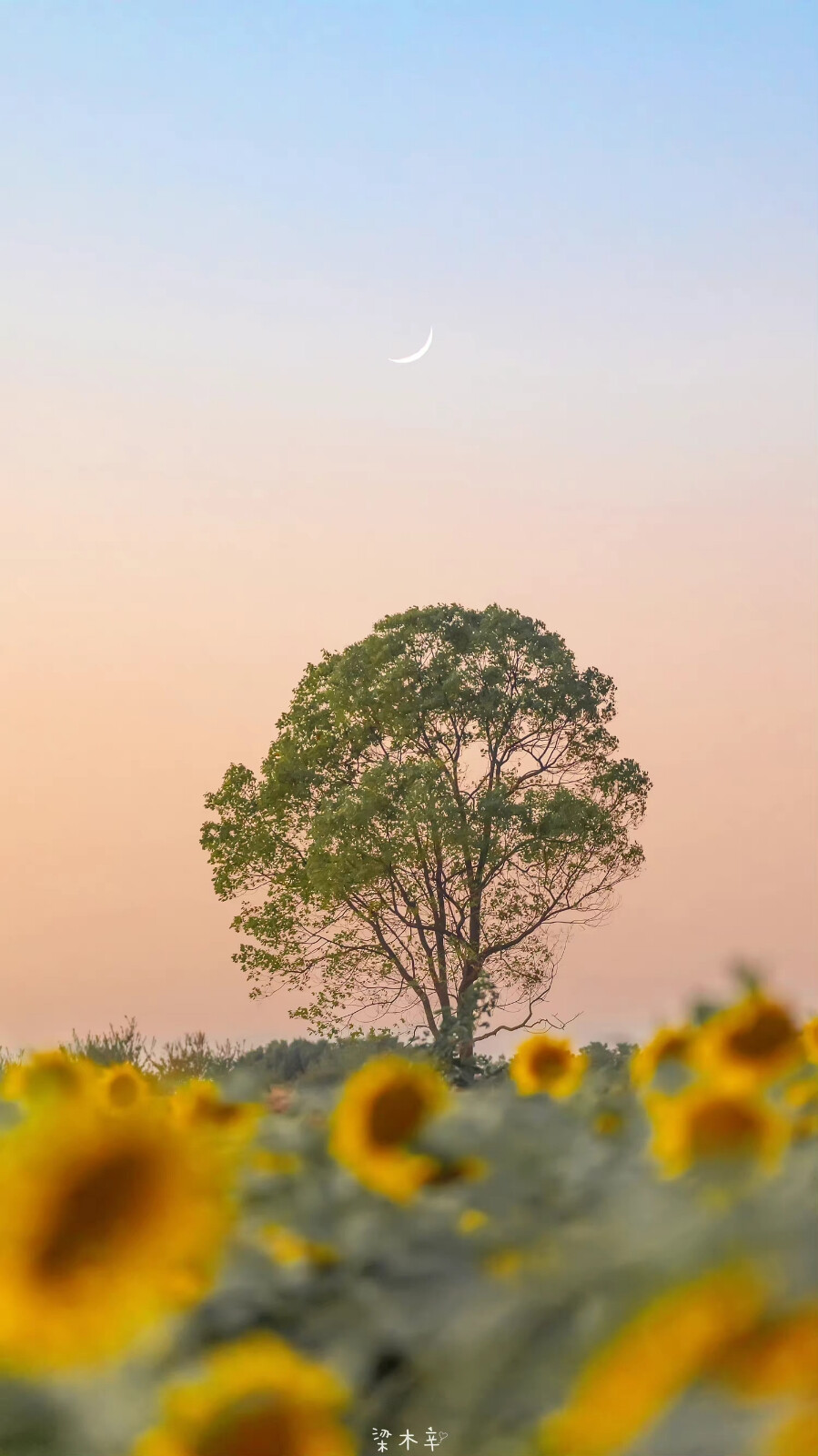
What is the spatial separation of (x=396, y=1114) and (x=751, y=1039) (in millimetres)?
716

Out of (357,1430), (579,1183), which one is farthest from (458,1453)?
(579,1183)

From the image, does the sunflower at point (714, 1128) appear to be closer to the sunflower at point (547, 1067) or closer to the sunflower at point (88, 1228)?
the sunflower at point (88, 1228)

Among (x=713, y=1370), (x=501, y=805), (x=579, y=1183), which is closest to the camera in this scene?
(x=713, y=1370)

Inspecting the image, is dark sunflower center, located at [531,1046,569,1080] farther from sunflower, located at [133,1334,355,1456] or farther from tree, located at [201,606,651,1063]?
tree, located at [201,606,651,1063]

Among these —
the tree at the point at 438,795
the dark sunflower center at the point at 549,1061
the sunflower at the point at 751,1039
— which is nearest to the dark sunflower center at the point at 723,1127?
the sunflower at the point at 751,1039

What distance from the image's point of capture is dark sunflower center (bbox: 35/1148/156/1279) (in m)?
0.85

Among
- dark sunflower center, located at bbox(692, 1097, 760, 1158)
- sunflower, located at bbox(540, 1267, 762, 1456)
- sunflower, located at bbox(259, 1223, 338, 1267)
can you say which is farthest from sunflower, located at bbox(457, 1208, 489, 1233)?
sunflower, located at bbox(540, 1267, 762, 1456)

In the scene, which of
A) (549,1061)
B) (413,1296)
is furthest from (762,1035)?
(413,1296)

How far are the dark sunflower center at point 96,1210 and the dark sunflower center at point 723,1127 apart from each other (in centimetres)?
77

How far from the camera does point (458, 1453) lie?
738mm

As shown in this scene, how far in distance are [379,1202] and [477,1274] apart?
400 mm

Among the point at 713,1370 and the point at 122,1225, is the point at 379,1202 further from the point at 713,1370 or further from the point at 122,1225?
the point at 713,1370

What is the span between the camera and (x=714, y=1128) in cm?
147

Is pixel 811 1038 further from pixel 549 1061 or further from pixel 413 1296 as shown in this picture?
pixel 413 1296
